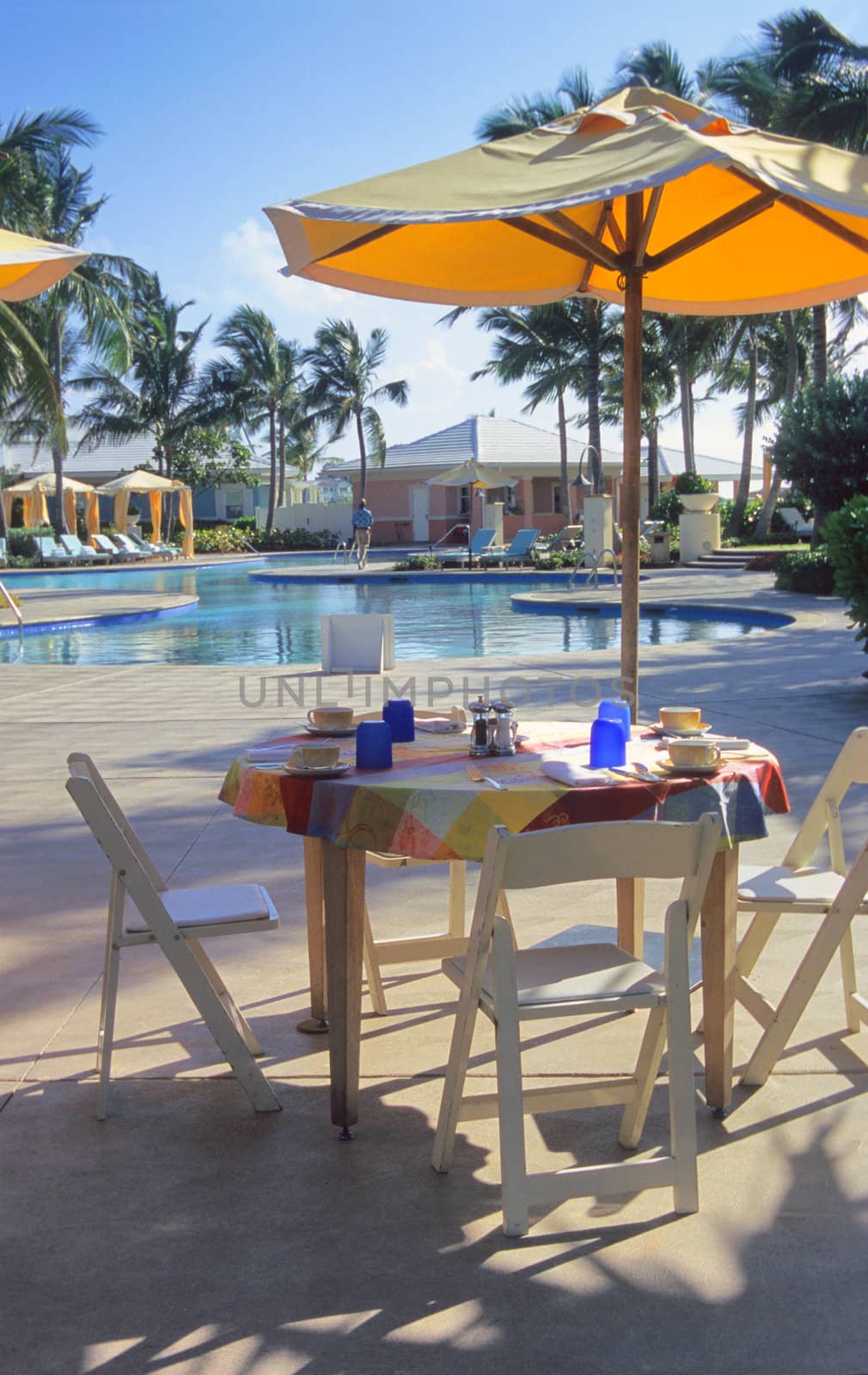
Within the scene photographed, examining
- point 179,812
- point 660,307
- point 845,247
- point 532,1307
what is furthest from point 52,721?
point 532,1307

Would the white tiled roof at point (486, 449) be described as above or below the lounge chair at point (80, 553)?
above

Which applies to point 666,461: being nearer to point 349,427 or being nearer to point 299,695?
point 349,427

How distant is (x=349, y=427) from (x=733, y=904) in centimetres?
4447

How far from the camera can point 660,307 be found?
18.5 ft

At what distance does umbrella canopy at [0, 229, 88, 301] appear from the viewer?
4539 mm

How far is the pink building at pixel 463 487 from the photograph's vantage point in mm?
44656

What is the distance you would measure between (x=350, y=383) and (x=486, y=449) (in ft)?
17.9

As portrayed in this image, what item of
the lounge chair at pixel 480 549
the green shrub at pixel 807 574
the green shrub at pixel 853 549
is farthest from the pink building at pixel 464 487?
the green shrub at pixel 853 549

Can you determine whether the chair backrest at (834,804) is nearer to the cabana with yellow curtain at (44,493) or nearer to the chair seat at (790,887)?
the chair seat at (790,887)

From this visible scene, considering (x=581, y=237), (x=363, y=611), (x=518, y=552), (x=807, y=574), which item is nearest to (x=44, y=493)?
(x=518, y=552)

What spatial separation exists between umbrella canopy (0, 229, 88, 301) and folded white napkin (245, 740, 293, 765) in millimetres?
1967

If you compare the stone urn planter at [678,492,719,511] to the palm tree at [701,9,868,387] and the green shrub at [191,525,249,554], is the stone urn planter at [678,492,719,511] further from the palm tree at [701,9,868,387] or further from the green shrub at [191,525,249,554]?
the green shrub at [191,525,249,554]

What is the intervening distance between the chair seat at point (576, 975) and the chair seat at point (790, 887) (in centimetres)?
55

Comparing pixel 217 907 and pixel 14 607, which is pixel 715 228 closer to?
pixel 217 907
